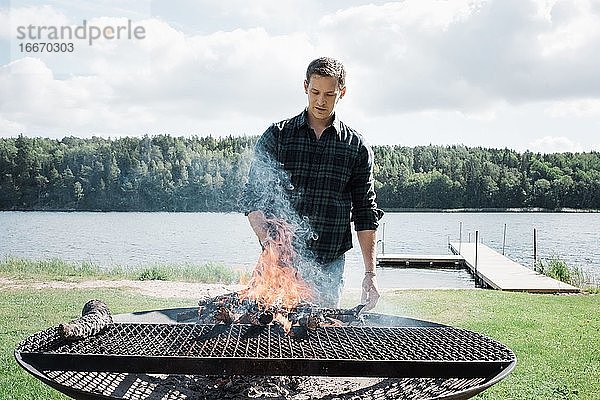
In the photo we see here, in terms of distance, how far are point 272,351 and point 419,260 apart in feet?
45.6

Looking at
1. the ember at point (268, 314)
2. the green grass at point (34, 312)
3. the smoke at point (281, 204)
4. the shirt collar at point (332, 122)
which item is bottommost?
the green grass at point (34, 312)

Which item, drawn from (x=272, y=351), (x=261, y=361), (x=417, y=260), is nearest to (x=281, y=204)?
(x=272, y=351)

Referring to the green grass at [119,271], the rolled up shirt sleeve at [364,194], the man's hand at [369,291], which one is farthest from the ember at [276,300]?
the green grass at [119,271]

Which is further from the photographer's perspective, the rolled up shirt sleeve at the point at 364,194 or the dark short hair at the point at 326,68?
the rolled up shirt sleeve at the point at 364,194

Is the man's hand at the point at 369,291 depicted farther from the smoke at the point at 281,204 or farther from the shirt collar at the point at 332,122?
the shirt collar at the point at 332,122

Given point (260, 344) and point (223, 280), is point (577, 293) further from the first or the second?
point (260, 344)

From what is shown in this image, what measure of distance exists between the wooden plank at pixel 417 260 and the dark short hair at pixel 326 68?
12.7m

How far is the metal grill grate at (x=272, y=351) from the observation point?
202 centimetres

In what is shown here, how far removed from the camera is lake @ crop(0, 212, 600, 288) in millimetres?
13030

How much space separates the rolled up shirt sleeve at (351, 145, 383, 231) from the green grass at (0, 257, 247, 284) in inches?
345

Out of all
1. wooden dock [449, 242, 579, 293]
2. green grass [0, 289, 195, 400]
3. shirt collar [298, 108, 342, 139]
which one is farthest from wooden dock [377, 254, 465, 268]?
shirt collar [298, 108, 342, 139]

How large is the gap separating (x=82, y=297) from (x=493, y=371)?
7804mm

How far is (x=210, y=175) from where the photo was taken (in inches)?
549

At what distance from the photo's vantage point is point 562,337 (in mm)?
6859
